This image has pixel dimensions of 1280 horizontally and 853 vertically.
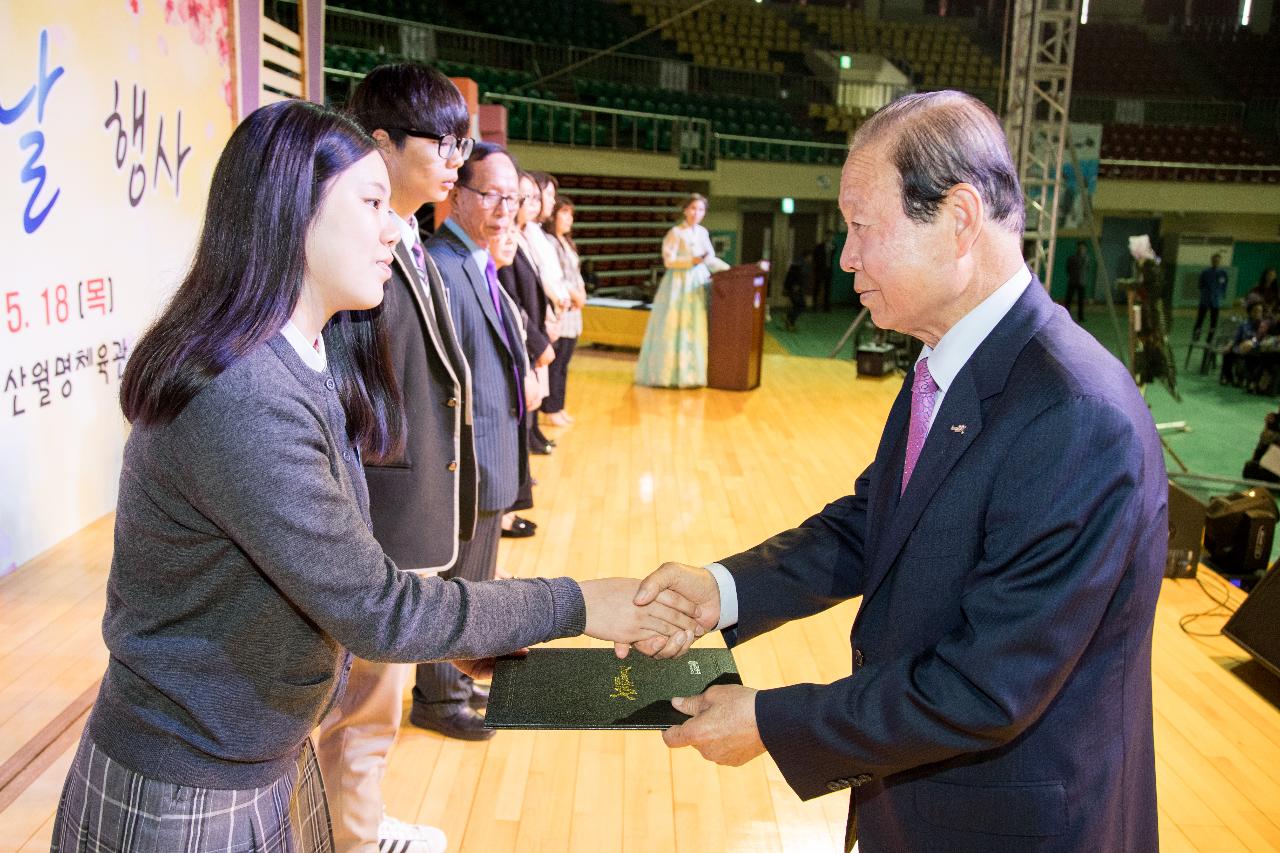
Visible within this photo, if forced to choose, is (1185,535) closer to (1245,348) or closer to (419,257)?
(419,257)

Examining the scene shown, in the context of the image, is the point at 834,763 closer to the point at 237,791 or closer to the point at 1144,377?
the point at 237,791

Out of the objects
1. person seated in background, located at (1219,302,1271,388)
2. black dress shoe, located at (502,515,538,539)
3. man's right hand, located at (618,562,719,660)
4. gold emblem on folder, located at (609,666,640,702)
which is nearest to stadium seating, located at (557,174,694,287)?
person seated in background, located at (1219,302,1271,388)

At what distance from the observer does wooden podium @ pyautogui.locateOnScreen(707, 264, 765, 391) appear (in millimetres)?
7910

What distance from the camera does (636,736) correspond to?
291 centimetres

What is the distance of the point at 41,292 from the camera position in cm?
380

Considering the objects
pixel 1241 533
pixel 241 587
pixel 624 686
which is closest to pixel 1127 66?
pixel 1241 533

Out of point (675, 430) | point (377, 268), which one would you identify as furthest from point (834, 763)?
point (675, 430)

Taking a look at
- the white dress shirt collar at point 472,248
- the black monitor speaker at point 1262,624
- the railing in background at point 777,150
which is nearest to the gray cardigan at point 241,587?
the white dress shirt collar at point 472,248

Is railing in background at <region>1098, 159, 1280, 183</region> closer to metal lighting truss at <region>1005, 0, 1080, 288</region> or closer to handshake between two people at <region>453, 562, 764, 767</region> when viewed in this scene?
metal lighting truss at <region>1005, 0, 1080, 288</region>

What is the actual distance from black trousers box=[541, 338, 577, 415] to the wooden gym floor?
1220 mm

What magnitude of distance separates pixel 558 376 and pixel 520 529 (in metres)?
2.31

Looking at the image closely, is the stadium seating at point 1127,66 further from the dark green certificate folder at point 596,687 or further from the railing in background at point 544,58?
the dark green certificate folder at point 596,687

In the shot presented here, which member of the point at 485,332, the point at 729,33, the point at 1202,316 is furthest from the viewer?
the point at 729,33

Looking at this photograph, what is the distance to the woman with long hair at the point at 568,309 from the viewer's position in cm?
624
